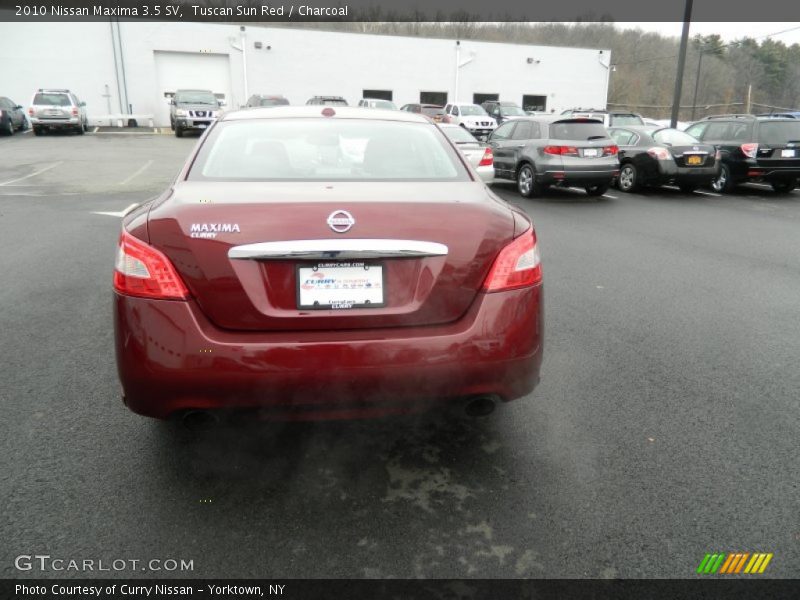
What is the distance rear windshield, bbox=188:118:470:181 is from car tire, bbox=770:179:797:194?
40.5 feet

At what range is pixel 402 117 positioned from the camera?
12.4 feet

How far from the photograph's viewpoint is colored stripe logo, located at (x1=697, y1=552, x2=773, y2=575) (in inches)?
87.6

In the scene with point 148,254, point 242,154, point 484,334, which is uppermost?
point 242,154

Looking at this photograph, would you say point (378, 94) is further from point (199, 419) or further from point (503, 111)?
point (199, 419)

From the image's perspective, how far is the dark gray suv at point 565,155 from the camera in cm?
1205

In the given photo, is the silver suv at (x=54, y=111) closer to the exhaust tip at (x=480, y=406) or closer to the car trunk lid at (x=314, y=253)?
the car trunk lid at (x=314, y=253)

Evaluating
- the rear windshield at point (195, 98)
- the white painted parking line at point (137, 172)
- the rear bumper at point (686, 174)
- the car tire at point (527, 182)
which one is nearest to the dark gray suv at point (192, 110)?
the rear windshield at point (195, 98)

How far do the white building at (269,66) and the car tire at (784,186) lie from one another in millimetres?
27268

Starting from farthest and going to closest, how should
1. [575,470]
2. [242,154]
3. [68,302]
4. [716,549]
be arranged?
1. [68,302]
2. [242,154]
3. [575,470]
4. [716,549]

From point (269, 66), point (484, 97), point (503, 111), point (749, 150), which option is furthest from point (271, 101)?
point (749, 150)

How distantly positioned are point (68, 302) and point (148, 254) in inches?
132

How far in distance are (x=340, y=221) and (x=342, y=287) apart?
0.84ft

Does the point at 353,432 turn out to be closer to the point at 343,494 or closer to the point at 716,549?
the point at 343,494
